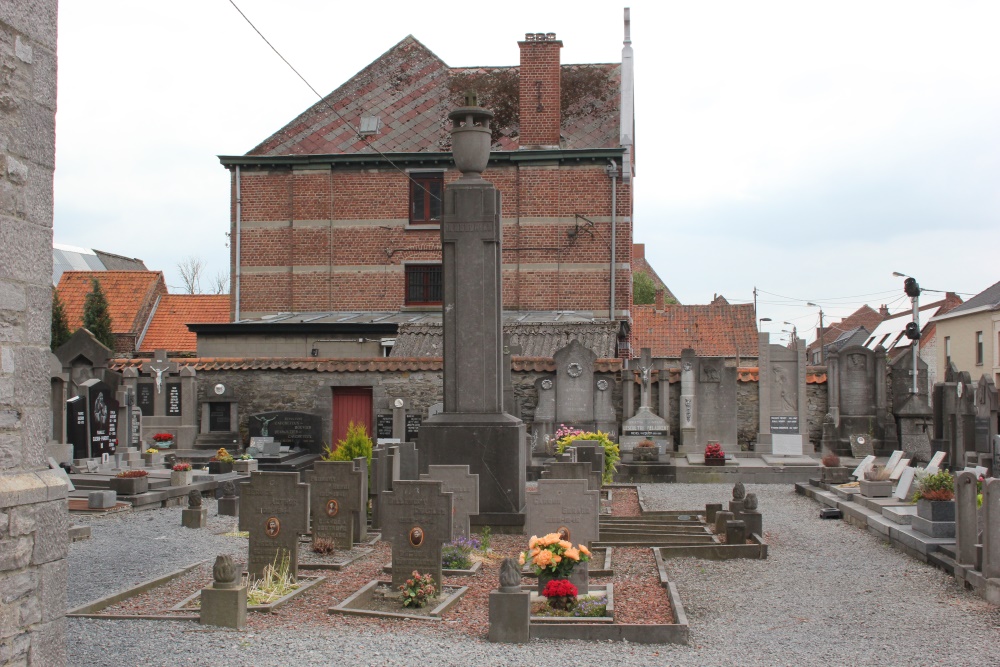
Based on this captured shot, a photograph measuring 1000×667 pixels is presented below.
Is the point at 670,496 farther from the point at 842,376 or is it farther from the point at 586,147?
the point at 586,147

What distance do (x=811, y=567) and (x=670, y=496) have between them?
649cm

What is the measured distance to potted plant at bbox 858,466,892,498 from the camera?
1359cm

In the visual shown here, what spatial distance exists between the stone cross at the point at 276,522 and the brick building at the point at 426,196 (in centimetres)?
1888

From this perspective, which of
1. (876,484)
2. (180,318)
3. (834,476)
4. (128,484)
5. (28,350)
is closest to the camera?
(28,350)

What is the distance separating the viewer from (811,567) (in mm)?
9797

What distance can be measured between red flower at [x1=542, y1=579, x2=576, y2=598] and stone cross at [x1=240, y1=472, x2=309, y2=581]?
7.62 ft

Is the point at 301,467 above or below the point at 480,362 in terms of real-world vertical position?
below

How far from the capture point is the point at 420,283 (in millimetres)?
28016

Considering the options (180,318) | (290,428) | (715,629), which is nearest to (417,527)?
(715,629)

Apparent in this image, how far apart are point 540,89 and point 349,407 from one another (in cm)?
1121

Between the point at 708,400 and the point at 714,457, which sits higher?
the point at 708,400

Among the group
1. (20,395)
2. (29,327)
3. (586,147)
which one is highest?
(586,147)

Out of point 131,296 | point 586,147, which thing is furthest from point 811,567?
point 131,296

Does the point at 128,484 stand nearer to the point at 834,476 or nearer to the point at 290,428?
the point at 290,428
